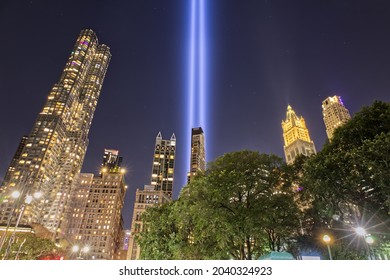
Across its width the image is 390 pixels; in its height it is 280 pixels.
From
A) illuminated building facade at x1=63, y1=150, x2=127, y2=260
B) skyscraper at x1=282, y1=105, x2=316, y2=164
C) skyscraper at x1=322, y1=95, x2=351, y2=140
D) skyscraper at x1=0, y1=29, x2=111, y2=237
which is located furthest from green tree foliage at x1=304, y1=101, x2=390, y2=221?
skyscraper at x1=322, y1=95, x2=351, y2=140

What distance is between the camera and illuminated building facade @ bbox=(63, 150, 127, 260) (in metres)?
129

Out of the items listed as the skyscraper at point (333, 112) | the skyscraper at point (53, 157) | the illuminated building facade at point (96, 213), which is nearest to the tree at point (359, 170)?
the skyscraper at point (53, 157)

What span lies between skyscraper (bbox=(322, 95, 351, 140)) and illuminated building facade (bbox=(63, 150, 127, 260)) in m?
141

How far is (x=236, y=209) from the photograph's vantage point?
2077 centimetres

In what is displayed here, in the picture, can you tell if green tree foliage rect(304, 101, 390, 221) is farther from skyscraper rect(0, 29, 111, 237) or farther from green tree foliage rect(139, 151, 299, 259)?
skyscraper rect(0, 29, 111, 237)

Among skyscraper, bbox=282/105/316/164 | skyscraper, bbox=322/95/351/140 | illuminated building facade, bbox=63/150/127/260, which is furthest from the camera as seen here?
skyscraper, bbox=322/95/351/140

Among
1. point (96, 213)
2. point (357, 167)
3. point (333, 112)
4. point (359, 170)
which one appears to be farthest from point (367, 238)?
point (333, 112)

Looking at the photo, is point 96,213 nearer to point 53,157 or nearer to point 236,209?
point 53,157

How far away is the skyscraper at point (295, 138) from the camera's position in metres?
155

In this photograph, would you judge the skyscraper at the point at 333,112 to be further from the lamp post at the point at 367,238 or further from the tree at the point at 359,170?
the tree at the point at 359,170

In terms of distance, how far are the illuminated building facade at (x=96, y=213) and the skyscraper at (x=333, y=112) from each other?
463 feet

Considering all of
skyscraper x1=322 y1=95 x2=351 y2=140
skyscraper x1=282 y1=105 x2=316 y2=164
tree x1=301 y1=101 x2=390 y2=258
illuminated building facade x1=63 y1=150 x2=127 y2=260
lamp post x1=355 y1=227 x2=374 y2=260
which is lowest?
lamp post x1=355 y1=227 x2=374 y2=260

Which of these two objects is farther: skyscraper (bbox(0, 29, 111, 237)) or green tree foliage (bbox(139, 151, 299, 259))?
skyscraper (bbox(0, 29, 111, 237))
